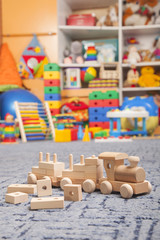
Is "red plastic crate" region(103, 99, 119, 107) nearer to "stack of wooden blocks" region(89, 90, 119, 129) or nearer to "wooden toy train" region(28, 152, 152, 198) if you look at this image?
"stack of wooden blocks" region(89, 90, 119, 129)

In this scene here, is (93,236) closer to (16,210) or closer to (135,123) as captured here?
(16,210)

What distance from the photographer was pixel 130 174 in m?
0.81

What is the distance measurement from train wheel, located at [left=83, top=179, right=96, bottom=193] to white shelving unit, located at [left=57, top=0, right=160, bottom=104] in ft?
9.83

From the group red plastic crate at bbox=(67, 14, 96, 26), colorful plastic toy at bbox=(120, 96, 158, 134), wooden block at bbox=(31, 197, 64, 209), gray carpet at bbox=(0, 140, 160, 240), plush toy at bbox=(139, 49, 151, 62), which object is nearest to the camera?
gray carpet at bbox=(0, 140, 160, 240)

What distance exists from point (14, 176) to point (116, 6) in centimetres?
334

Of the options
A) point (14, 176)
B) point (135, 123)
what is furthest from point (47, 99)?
point (14, 176)

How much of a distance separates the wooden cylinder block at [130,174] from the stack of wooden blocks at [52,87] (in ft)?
9.49

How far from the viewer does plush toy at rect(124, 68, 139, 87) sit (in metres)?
3.91

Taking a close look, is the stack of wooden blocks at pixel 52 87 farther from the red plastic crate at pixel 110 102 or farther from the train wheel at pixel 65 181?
the train wheel at pixel 65 181

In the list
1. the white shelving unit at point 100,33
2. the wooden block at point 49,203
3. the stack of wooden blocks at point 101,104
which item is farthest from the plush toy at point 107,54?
the wooden block at point 49,203

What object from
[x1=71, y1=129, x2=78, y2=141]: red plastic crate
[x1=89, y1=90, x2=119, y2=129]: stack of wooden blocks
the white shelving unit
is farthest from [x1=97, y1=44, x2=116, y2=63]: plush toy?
[x1=71, y1=129, x2=78, y2=141]: red plastic crate

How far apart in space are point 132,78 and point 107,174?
10.4ft

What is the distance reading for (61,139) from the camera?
9.75ft

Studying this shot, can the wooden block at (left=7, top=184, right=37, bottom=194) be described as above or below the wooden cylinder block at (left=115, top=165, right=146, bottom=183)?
below
